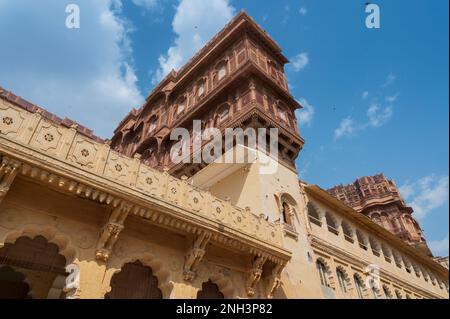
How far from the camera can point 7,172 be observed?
5.82 metres

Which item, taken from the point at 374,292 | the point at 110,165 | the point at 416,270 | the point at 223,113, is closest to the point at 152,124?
the point at 223,113

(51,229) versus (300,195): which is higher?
(300,195)

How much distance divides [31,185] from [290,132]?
12.3m

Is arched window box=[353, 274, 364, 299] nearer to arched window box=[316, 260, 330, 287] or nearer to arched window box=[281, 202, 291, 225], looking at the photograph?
arched window box=[316, 260, 330, 287]

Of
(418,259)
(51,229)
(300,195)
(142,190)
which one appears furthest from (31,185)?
(418,259)

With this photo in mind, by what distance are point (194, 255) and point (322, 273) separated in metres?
8.02

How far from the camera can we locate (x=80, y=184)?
21.8 ft

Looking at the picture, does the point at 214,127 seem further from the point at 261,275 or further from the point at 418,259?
the point at 418,259

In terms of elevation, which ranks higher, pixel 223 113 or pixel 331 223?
pixel 223 113

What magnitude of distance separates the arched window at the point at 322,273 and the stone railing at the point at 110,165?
462 centimetres

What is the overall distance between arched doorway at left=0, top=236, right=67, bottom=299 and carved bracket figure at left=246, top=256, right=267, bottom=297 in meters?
5.58

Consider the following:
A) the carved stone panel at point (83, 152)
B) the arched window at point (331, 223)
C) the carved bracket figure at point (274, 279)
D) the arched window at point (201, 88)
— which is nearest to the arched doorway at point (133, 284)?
the carved bracket figure at point (274, 279)

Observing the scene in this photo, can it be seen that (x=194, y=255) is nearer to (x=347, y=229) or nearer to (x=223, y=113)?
(x=223, y=113)
